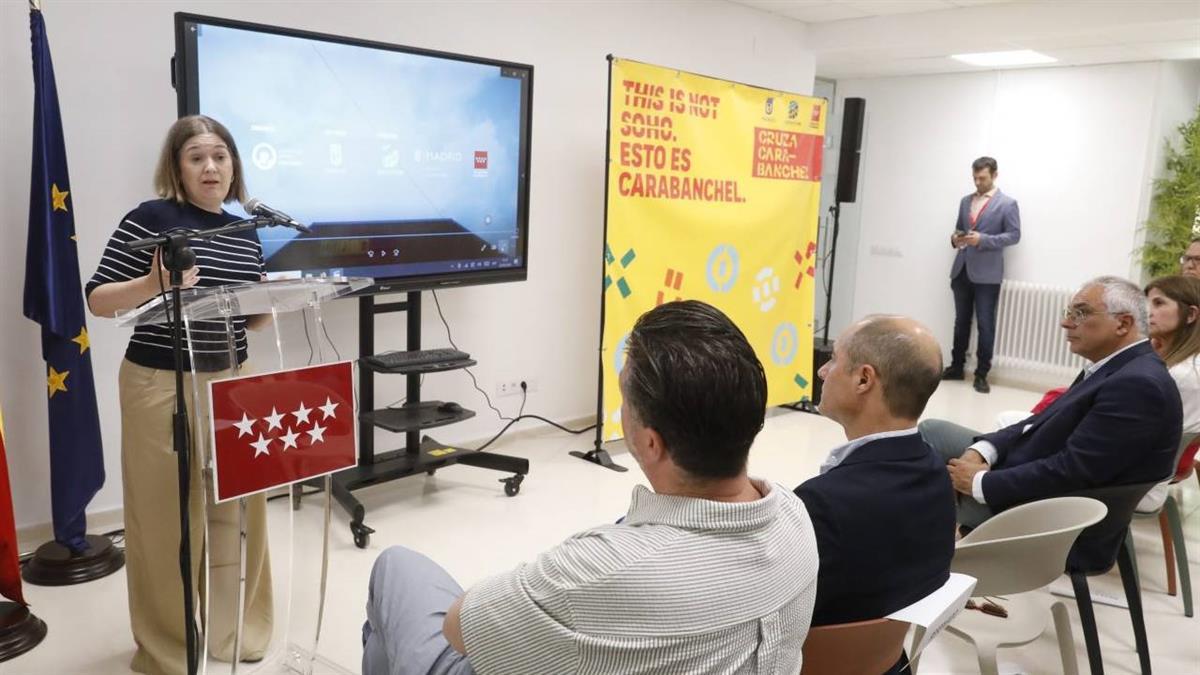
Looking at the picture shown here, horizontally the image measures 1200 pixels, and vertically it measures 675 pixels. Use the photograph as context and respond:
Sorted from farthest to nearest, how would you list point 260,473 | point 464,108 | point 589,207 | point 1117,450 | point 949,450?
point 589,207, point 464,108, point 949,450, point 1117,450, point 260,473

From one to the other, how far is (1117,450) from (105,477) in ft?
10.7

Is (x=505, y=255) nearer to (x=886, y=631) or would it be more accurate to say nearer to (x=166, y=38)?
(x=166, y=38)

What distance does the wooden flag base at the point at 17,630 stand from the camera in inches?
97.5

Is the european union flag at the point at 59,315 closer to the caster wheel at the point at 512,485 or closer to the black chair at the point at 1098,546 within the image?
the caster wheel at the point at 512,485

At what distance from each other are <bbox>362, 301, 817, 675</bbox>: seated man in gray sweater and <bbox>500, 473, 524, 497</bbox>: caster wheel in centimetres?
270

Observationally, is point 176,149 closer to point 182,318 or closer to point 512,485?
point 182,318

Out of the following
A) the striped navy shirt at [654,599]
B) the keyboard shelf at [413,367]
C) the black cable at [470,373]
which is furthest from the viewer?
the black cable at [470,373]

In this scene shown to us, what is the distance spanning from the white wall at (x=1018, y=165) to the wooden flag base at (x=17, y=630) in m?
6.35

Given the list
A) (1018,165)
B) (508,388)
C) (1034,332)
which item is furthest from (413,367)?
(1018,165)

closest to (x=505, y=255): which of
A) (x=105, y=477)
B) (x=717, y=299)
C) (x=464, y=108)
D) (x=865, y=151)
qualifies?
(x=464, y=108)

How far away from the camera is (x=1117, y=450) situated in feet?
7.79

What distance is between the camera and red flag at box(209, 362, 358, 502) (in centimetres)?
170

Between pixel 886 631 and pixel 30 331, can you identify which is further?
pixel 30 331

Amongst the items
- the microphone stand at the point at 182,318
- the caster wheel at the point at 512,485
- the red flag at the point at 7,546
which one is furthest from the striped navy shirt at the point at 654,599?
the caster wheel at the point at 512,485
